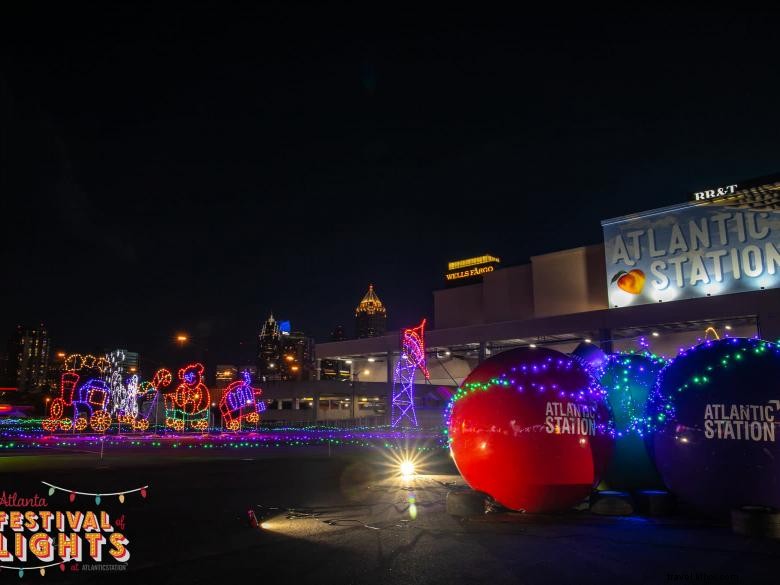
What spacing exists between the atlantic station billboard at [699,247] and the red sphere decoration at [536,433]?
30700 mm

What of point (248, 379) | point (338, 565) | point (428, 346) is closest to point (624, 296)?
point (428, 346)

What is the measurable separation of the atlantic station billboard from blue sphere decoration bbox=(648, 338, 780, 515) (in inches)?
1187

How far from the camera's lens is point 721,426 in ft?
25.5

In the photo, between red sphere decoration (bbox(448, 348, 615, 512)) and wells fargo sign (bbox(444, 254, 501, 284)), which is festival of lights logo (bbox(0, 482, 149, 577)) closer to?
red sphere decoration (bbox(448, 348, 615, 512))

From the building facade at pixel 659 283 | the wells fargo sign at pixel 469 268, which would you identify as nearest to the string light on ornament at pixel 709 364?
the building facade at pixel 659 283

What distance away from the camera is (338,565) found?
246 inches

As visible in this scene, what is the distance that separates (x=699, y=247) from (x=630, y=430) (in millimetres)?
30884

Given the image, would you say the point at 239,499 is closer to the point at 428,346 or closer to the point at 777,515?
the point at 777,515

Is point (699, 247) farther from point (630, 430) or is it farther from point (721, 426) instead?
point (721, 426)

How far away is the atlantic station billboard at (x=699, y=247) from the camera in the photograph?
33906mm

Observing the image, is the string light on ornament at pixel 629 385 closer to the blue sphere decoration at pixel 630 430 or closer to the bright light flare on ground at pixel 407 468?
the blue sphere decoration at pixel 630 430

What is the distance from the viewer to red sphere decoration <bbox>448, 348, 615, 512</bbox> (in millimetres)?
8266

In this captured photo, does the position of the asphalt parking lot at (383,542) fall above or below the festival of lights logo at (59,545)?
below

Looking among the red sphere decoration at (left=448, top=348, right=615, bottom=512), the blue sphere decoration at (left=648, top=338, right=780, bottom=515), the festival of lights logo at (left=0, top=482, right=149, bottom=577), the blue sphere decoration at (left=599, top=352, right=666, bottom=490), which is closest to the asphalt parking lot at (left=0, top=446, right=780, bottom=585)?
the festival of lights logo at (left=0, top=482, right=149, bottom=577)
